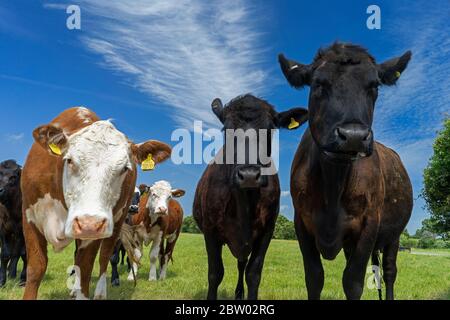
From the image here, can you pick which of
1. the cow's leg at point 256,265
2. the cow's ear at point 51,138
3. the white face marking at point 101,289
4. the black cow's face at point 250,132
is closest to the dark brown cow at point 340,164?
the black cow's face at point 250,132

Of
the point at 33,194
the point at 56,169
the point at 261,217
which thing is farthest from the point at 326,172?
the point at 33,194

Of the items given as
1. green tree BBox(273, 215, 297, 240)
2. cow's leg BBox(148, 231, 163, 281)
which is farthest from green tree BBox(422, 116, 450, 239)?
cow's leg BBox(148, 231, 163, 281)

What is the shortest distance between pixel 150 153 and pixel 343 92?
262 centimetres

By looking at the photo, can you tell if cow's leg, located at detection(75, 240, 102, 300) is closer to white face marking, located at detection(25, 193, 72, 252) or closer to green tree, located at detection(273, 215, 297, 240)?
white face marking, located at detection(25, 193, 72, 252)

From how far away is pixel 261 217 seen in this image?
22.0 ft

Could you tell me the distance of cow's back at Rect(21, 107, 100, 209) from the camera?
17.6 ft

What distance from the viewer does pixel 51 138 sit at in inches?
204

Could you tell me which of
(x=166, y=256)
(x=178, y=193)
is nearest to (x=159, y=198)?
(x=178, y=193)

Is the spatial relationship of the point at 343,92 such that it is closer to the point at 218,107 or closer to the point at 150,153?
the point at 150,153

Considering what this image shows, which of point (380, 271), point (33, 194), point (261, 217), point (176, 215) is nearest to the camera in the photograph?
point (33, 194)

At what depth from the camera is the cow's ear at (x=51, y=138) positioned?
5152 mm
